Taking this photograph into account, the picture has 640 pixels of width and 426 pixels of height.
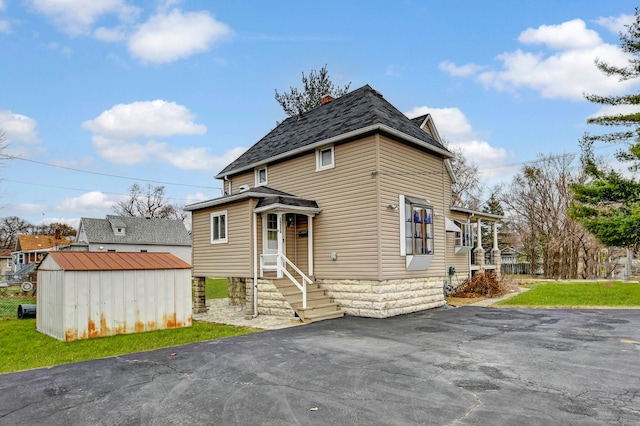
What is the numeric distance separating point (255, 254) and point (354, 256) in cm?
308

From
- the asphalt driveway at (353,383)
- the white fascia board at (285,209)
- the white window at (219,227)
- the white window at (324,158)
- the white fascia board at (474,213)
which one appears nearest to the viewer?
the asphalt driveway at (353,383)

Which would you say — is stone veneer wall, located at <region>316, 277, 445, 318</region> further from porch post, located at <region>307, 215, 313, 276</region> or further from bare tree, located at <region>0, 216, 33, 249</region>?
bare tree, located at <region>0, 216, 33, 249</region>

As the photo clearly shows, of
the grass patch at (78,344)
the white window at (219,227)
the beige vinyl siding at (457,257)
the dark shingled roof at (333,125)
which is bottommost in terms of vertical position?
the grass patch at (78,344)

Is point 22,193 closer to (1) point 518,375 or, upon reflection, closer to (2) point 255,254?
(2) point 255,254

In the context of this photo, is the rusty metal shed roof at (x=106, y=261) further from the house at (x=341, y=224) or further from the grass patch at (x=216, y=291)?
the grass patch at (x=216, y=291)

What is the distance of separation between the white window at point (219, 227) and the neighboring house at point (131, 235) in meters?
29.5

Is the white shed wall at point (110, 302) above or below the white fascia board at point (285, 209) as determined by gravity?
below

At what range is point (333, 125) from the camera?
13.7m

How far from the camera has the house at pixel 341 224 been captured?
11766mm

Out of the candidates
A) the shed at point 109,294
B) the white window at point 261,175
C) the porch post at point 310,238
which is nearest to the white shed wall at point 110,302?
the shed at point 109,294

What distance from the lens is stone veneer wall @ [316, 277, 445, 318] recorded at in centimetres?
1146

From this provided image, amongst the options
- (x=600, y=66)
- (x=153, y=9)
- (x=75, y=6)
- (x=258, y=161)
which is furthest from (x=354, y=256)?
(x=600, y=66)

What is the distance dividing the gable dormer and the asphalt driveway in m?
36.8

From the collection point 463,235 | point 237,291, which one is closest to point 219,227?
point 237,291
